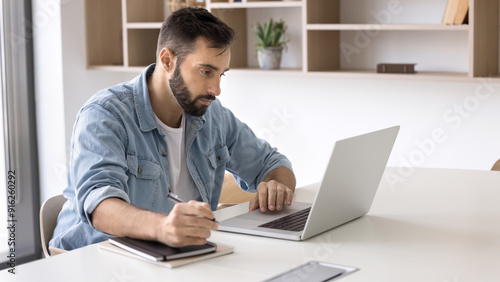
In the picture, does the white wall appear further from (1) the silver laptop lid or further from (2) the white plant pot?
(1) the silver laptop lid

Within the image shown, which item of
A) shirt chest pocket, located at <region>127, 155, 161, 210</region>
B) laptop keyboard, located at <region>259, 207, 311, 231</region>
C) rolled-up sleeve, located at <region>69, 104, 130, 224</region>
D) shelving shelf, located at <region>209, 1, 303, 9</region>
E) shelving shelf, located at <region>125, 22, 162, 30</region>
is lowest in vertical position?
laptop keyboard, located at <region>259, 207, 311, 231</region>

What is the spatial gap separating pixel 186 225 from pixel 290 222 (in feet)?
1.28

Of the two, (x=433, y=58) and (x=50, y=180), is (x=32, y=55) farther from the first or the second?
(x=433, y=58)

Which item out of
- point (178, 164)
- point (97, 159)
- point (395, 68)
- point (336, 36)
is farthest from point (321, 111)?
point (97, 159)

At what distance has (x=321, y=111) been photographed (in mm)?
3451

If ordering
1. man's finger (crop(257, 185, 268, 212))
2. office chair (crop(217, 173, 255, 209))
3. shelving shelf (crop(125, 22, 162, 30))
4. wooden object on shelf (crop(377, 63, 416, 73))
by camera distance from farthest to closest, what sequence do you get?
1. shelving shelf (crop(125, 22, 162, 30))
2. wooden object on shelf (crop(377, 63, 416, 73))
3. office chair (crop(217, 173, 255, 209))
4. man's finger (crop(257, 185, 268, 212))

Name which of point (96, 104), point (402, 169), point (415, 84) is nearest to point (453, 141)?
point (415, 84)

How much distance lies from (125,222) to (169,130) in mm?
603

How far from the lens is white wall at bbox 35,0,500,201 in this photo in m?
3.07

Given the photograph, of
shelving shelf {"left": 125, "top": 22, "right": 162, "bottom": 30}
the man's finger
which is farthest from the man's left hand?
shelving shelf {"left": 125, "top": 22, "right": 162, "bottom": 30}

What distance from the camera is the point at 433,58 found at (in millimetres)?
3107

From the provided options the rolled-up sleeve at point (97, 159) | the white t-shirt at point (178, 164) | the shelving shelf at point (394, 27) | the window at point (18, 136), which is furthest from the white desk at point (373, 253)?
the window at point (18, 136)

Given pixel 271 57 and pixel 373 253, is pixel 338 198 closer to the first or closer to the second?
pixel 373 253

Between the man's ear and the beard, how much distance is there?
0.03 m
